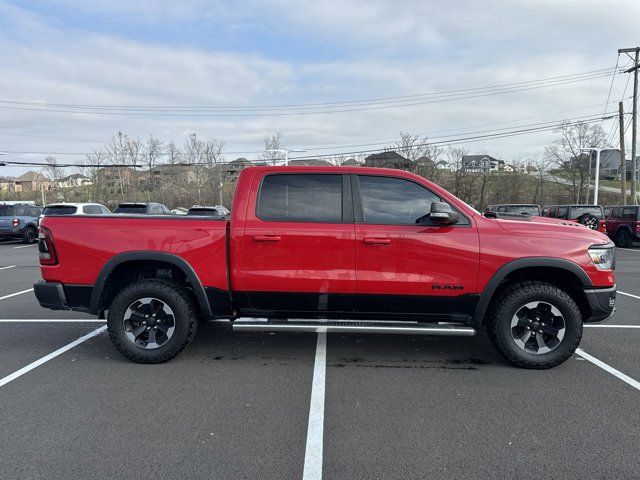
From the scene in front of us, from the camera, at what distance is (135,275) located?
4.74 metres

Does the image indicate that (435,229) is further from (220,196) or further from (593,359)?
(220,196)

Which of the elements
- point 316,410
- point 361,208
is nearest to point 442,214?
point 361,208

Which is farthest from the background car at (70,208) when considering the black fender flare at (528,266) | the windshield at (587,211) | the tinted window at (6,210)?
the windshield at (587,211)

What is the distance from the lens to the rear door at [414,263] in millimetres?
4180

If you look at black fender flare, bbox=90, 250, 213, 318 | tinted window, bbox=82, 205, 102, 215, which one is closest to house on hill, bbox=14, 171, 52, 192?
tinted window, bbox=82, 205, 102, 215

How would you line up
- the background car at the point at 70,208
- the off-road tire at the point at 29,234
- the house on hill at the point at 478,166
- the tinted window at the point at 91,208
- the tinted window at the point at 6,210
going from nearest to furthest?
the background car at the point at 70,208 → the tinted window at the point at 91,208 → the off-road tire at the point at 29,234 → the tinted window at the point at 6,210 → the house on hill at the point at 478,166

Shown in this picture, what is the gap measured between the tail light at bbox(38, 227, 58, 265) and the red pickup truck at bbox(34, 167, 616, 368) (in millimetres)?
13

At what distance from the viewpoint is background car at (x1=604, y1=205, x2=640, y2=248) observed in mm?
16406

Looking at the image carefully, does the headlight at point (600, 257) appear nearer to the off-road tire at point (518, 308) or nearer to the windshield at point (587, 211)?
the off-road tire at point (518, 308)

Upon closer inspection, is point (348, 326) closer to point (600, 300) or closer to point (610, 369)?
point (600, 300)

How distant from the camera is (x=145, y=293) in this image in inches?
173

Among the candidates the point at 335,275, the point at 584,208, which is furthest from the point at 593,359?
the point at 584,208

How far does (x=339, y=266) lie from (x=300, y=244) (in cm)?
43

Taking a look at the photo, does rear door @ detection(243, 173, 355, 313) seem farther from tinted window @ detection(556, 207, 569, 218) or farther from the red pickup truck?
tinted window @ detection(556, 207, 569, 218)
